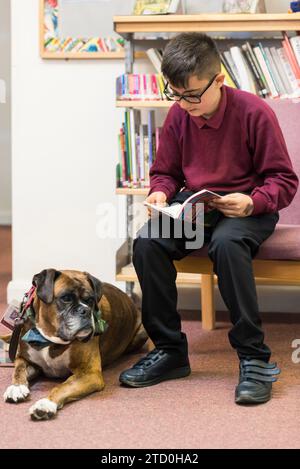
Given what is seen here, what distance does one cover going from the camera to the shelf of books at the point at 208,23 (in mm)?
2816

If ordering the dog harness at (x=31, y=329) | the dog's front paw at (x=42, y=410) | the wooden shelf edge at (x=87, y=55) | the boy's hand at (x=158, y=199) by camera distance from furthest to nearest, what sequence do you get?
the wooden shelf edge at (x=87, y=55) < the boy's hand at (x=158, y=199) < the dog harness at (x=31, y=329) < the dog's front paw at (x=42, y=410)

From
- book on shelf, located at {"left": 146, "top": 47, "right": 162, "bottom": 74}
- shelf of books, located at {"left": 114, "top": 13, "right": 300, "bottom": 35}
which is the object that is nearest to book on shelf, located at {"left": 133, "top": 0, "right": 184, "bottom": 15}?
shelf of books, located at {"left": 114, "top": 13, "right": 300, "bottom": 35}

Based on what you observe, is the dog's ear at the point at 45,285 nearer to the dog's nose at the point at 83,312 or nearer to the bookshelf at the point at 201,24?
the dog's nose at the point at 83,312

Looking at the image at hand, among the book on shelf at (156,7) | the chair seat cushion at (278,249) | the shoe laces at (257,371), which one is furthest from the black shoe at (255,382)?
the book on shelf at (156,7)

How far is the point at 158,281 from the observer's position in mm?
2193

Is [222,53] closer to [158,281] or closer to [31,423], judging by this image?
[158,281]


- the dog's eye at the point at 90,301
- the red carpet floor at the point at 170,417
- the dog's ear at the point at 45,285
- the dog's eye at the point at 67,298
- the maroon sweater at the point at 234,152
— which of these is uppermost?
the maroon sweater at the point at 234,152

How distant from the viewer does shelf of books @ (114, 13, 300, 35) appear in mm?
2816

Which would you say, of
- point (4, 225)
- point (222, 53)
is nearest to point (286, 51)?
point (222, 53)

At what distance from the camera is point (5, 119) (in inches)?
224

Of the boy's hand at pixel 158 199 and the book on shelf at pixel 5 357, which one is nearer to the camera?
the boy's hand at pixel 158 199

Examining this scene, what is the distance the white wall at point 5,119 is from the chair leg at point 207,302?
2.93m

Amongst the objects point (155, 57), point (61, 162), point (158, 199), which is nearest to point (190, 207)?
point (158, 199)
